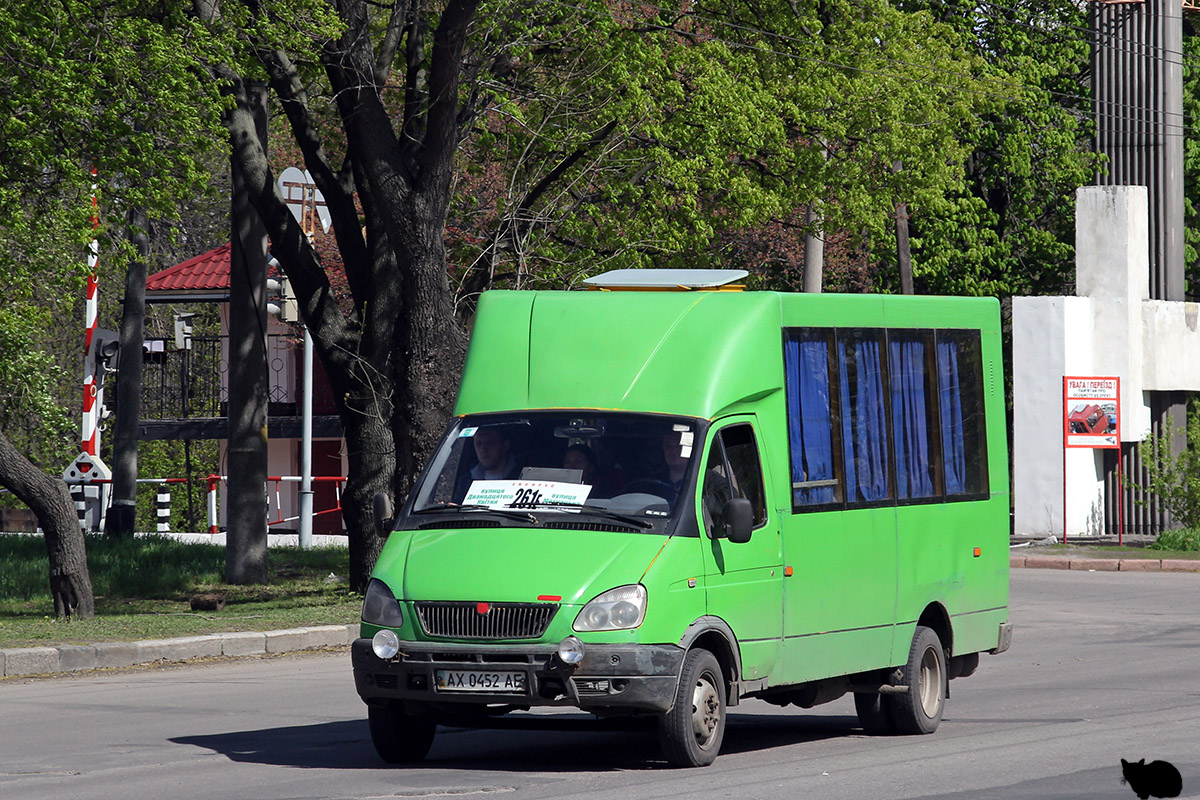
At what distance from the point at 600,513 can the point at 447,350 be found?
31.3 feet

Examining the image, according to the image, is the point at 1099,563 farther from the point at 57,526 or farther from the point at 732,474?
the point at 732,474

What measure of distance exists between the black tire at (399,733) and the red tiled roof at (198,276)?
35.0 metres

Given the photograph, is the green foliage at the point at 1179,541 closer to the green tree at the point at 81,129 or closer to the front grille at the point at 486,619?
the green tree at the point at 81,129

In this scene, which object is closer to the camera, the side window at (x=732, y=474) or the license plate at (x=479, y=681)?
the license plate at (x=479, y=681)

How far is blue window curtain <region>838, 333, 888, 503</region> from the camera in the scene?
9.99 meters

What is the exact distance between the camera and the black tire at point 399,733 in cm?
886

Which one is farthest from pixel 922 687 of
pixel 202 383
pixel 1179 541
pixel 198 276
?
pixel 202 383

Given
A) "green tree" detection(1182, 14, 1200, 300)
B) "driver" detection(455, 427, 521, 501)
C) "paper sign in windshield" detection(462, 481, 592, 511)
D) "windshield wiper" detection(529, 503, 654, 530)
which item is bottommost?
"windshield wiper" detection(529, 503, 654, 530)

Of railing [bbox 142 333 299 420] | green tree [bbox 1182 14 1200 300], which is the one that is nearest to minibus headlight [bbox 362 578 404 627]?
green tree [bbox 1182 14 1200 300]

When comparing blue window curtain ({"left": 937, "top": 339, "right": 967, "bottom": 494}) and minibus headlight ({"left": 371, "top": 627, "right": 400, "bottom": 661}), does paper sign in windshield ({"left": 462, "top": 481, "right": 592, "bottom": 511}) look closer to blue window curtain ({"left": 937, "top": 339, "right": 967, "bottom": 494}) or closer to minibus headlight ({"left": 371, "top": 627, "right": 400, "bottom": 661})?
minibus headlight ({"left": 371, "top": 627, "right": 400, "bottom": 661})

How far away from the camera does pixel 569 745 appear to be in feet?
32.3

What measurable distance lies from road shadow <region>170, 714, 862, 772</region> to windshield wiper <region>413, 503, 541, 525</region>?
3.75 feet

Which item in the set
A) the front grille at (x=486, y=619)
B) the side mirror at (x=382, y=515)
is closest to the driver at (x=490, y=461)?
the side mirror at (x=382, y=515)

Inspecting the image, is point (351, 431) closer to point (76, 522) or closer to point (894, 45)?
point (76, 522)
